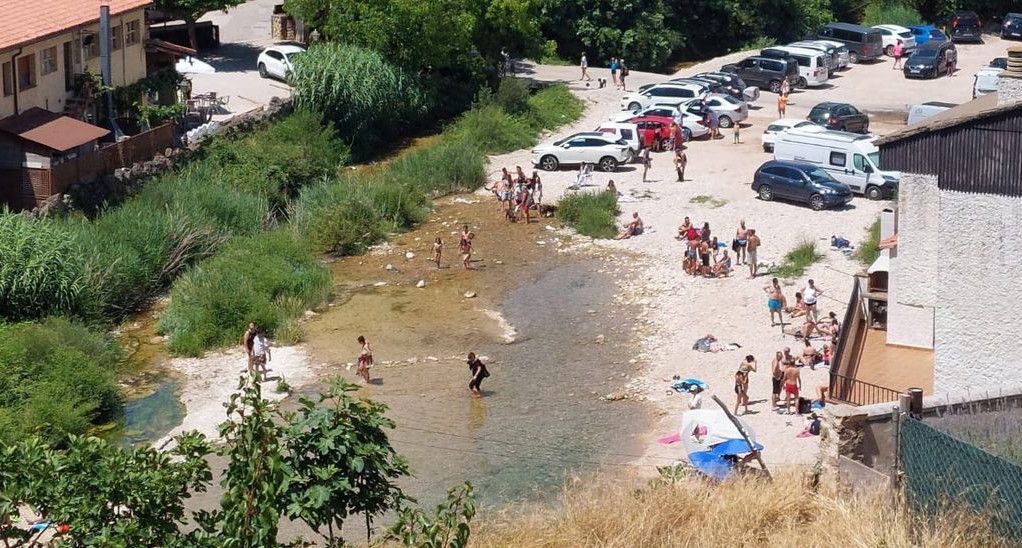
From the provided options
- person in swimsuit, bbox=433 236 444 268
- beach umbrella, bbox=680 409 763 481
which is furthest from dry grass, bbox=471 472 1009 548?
person in swimsuit, bbox=433 236 444 268

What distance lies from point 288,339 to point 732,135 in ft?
73.9

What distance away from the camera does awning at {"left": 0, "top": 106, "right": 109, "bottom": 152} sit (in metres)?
39.4

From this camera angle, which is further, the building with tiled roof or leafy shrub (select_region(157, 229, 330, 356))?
the building with tiled roof

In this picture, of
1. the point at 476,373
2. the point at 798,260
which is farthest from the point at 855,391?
the point at 798,260

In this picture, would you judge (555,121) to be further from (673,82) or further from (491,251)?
(491,251)

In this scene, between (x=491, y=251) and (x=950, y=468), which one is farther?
(x=491, y=251)

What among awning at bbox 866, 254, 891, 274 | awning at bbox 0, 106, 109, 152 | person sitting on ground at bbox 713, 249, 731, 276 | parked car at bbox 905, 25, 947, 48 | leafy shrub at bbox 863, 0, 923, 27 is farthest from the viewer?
leafy shrub at bbox 863, 0, 923, 27

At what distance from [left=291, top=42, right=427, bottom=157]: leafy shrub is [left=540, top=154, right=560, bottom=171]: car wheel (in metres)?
6.26

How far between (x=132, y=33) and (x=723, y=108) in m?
20.0

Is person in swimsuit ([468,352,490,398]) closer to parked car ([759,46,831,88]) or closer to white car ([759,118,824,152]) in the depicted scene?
white car ([759,118,824,152])

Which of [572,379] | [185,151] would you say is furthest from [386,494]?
[185,151]

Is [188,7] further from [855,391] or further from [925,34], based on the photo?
[855,391]

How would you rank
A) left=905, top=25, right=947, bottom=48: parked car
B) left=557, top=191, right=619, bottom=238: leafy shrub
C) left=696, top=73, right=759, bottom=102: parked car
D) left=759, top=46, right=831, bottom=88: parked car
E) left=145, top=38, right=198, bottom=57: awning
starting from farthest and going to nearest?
left=905, top=25, right=947, bottom=48: parked car
left=759, top=46, right=831, bottom=88: parked car
left=696, top=73, right=759, bottom=102: parked car
left=145, top=38, right=198, bottom=57: awning
left=557, top=191, right=619, bottom=238: leafy shrub

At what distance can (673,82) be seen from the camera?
5566cm
